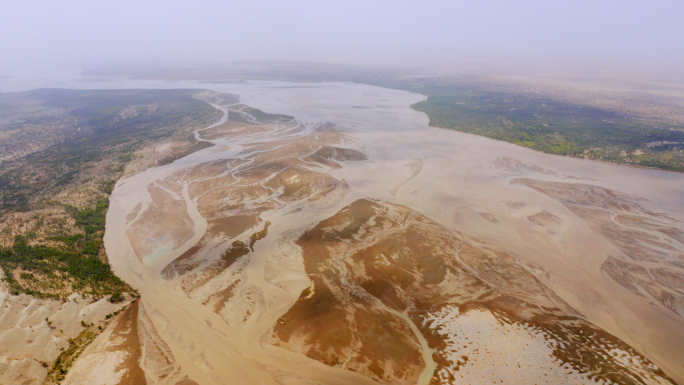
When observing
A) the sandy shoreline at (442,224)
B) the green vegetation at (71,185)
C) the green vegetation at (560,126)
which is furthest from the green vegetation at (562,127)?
the green vegetation at (71,185)

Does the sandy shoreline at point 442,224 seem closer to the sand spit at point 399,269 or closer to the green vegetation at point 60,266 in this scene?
the sand spit at point 399,269

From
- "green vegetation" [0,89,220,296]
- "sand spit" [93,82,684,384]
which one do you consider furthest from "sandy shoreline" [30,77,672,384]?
"green vegetation" [0,89,220,296]

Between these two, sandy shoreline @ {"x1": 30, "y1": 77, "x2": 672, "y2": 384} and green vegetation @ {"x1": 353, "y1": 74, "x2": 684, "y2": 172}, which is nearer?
sandy shoreline @ {"x1": 30, "y1": 77, "x2": 672, "y2": 384}

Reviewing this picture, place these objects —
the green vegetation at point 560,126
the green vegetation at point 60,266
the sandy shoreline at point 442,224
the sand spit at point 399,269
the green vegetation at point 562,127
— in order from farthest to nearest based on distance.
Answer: the green vegetation at point 562,127 < the green vegetation at point 560,126 < the green vegetation at point 60,266 < the sandy shoreline at point 442,224 < the sand spit at point 399,269

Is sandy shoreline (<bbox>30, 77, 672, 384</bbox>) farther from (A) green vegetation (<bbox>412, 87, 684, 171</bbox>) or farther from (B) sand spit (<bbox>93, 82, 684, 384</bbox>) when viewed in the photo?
(A) green vegetation (<bbox>412, 87, 684, 171</bbox>)

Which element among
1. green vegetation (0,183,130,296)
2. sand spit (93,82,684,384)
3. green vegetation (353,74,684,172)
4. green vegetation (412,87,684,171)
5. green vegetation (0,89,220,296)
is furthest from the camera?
green vegetation (412,87,684,171)
